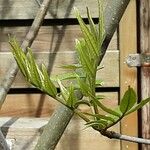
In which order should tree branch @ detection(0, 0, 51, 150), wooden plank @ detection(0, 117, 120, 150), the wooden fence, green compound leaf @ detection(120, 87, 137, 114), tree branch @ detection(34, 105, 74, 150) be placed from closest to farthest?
green compound leaf @ detection(120, 87, 137, 114) → tree branch @ detection(34, 105, 74, 150) → tree branch @ detection(0, 0, 51, 150) → wooden plank @ detection(0, 117, 120, 150) → the wooden fence

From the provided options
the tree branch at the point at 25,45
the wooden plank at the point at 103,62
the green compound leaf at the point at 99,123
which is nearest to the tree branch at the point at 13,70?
the tree branch at the point at 25,45

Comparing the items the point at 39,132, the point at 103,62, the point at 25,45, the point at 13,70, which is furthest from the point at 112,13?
the point at 103,62

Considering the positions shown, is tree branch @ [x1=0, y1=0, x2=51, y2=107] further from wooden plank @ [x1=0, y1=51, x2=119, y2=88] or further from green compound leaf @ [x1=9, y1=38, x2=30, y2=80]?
green compound leaf @ [x1=9, y1=38, x2=30, y2=80]

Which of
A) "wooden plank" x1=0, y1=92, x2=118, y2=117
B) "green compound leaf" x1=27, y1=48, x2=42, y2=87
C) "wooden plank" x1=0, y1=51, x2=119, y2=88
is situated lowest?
"green compound leaf" x1=27, y1=48, x2=42, y2=87

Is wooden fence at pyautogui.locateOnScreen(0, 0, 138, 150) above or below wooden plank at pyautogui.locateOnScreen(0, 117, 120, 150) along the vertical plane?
above

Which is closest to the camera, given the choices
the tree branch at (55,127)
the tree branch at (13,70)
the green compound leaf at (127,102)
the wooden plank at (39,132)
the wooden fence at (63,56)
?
the green compound leaf at (127,102)

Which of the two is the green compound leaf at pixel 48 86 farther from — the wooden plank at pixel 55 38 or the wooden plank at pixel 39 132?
the wooden plank at pixel 55 38

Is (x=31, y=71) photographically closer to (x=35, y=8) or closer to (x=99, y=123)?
(x=99, y=123)

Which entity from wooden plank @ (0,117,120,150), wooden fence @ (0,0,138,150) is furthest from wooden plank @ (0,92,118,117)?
wooden plank @ (0,117,120,150)
